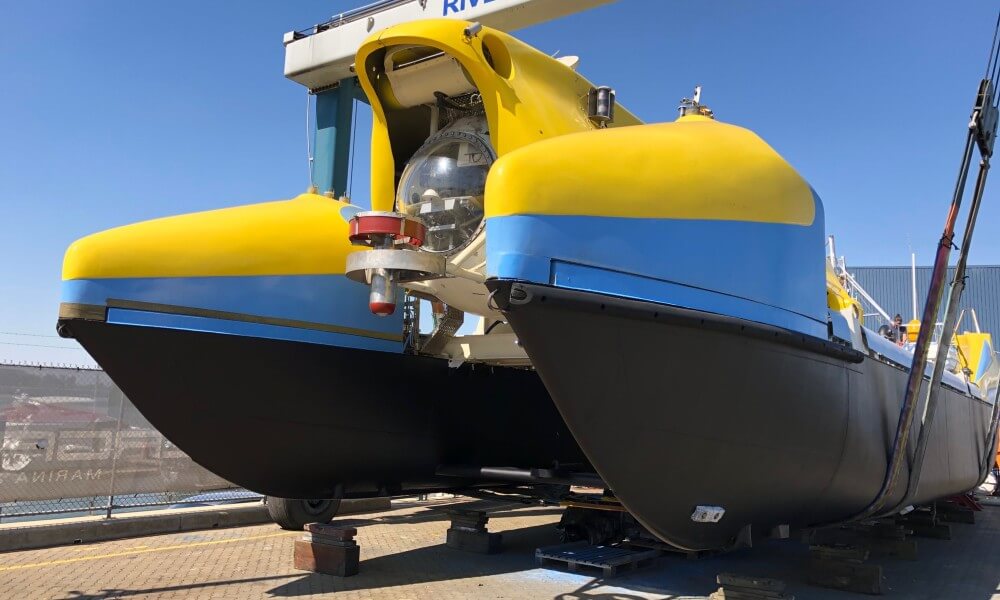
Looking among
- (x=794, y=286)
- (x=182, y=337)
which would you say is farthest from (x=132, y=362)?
(x=794, y=286)

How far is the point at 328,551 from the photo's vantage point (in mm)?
6582

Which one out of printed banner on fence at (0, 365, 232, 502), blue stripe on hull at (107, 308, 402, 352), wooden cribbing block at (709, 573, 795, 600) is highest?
blue stripe on hull at (107, 308, 402, 352)

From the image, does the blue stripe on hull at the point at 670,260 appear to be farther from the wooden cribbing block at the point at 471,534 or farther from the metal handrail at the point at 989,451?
the metal handrail at the point at 989,451

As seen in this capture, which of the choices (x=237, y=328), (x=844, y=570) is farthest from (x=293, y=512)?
(x=844, y=570)

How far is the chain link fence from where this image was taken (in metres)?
7.85

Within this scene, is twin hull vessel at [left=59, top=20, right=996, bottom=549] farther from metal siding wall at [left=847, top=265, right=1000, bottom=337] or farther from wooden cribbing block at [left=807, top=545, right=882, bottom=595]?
metal siding wall at [left=847, top=265, right=1000, bottom=337]

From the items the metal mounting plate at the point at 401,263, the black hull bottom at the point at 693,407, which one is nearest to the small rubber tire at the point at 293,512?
the metal mounting plate at the point at 401,263

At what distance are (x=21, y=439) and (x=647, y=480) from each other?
6.56 metres

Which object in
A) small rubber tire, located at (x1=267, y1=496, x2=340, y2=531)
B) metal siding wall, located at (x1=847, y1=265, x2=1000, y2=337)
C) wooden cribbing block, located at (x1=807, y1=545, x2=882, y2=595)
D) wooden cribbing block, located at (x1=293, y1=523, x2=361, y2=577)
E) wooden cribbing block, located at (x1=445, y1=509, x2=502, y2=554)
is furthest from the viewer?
metal siding wall, located at (x1=847, y1=265, x2=1000, y2=337)

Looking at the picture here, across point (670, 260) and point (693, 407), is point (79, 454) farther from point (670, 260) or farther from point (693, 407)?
point (670, 260)

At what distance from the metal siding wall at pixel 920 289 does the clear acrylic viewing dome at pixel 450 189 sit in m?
30.3

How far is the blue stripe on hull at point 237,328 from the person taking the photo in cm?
570

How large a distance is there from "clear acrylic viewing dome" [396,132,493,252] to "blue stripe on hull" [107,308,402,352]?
4.16 ft

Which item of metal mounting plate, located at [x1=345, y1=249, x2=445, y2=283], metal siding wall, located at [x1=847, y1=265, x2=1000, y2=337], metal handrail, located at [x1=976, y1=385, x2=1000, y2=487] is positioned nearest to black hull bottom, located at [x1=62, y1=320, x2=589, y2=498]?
metal mounting plate, located at [x1=345, y1=249, x2=445, y2=283]
